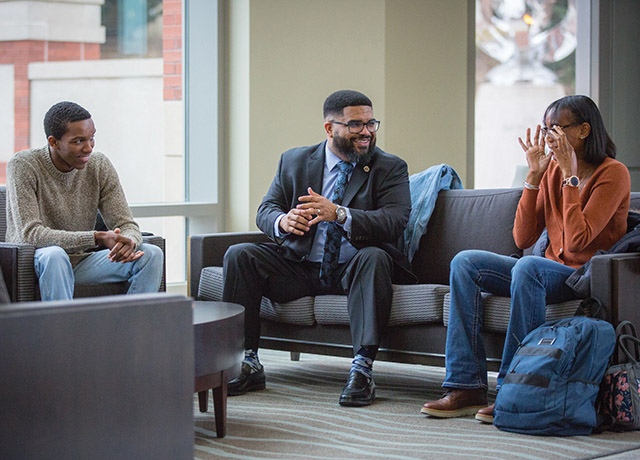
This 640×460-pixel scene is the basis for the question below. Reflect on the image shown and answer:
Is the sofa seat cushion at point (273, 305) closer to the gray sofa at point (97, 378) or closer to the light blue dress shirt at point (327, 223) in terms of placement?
the light blue dress shirt at point (327, 223)

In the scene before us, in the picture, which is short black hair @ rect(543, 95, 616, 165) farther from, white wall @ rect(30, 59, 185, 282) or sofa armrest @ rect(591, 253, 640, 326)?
white wall @ rect(30, 59, 185, 282)

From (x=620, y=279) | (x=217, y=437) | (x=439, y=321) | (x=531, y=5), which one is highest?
(x=531, y=5)

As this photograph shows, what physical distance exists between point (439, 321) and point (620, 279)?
69 centimetres

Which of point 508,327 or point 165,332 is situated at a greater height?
point 165,332

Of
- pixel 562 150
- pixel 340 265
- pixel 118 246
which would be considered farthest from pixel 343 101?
pixel 118 246

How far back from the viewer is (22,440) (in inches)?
62.8

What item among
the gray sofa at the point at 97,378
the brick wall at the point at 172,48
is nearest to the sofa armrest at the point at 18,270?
the gray sofa at the point at 97,378

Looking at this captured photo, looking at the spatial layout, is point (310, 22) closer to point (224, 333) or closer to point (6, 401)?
point (224, 333)

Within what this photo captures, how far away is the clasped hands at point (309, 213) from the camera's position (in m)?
3.46

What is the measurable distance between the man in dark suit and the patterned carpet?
0.30 meters

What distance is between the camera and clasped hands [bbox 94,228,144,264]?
350cm

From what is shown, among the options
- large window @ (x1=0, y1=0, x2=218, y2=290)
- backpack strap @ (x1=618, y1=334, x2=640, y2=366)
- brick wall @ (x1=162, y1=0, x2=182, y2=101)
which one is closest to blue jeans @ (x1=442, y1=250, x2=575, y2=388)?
backpack strap @ (x1=618, y1=334, x2=640, y2=366)

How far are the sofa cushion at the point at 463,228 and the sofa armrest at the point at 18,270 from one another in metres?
1.65

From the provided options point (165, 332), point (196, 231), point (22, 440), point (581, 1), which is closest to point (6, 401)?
point (22, 440)
